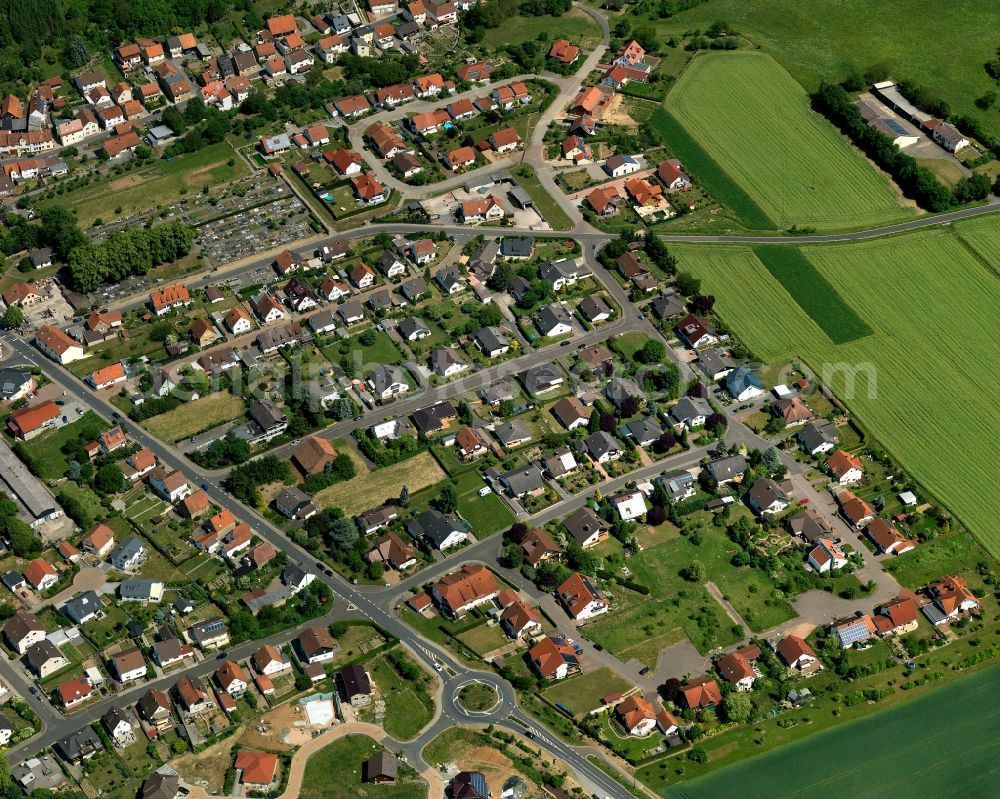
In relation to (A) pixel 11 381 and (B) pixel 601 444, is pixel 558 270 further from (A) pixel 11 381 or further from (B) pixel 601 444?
(A) pixel 11 381

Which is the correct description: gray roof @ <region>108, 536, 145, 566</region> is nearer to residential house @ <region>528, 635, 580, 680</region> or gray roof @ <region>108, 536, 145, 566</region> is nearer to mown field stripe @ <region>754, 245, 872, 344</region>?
residential house @ <region>528, 635, 580, 680</region>

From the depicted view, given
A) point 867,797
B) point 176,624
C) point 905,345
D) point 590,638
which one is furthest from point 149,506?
point 905,345

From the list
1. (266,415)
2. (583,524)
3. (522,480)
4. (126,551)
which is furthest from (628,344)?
(126,551)

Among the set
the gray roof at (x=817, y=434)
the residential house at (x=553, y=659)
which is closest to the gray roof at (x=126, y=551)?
the residential house at (x=553, y=659)

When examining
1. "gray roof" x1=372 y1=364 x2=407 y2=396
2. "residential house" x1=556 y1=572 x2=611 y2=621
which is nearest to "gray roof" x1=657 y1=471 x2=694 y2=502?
"residential house" x1=556 y1=572 x2=611 y2=621

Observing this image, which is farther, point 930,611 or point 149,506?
point 149,506

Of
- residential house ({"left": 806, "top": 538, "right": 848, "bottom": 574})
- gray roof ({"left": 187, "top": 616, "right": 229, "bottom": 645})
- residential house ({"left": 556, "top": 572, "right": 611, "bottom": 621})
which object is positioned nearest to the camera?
gray roof ({"left": 187, "top": 616, "right": 229, "bottom": 645})

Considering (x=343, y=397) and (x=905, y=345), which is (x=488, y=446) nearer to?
(x=343, y=397)
